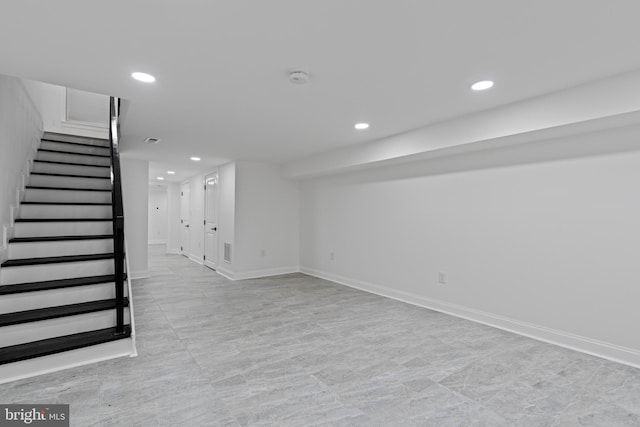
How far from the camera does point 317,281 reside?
570 cm

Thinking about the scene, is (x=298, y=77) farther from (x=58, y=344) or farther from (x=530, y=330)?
(x=530, y=330)

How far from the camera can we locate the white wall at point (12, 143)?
2.94m

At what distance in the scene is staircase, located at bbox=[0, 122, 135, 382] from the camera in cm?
240

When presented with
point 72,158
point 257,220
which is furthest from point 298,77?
point 257,220

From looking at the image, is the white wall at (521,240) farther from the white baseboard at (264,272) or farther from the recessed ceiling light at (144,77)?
the recessed ceiling light at (144,77)

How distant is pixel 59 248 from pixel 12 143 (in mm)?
1173

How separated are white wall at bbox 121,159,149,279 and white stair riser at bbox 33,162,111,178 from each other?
1257mm

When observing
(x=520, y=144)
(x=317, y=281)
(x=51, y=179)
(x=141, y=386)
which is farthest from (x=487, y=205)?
(x=51, y=179)

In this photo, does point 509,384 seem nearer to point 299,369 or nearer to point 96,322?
point 299,369

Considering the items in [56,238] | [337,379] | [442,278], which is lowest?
[337,379]

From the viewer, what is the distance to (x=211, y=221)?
7039 mm

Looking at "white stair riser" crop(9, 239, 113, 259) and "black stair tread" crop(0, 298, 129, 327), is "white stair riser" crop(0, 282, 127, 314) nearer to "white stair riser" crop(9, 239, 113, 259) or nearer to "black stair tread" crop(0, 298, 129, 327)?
"black stair tread" crop(0, 298, 129, 327)

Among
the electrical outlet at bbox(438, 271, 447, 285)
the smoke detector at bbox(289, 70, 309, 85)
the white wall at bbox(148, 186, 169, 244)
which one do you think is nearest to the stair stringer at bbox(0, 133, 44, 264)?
the smoke detector at bbox(289, 70, 309, 85)

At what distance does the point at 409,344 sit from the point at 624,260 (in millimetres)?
1955
